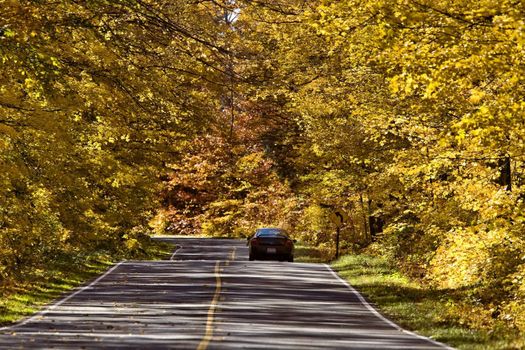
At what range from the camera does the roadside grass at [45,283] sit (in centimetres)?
2440

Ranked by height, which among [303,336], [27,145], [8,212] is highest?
[27,145]

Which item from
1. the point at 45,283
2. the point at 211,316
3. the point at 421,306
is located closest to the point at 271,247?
the point at 45,283

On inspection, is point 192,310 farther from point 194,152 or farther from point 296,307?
point 194,152

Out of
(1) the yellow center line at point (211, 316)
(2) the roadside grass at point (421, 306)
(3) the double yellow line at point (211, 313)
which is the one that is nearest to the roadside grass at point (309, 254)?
(2) the roadside grass at point (421, 306)

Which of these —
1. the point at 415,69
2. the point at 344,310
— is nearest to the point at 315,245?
the point at 344,310

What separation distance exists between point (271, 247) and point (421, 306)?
19.8m

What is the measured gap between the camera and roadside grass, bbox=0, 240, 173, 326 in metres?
24.4

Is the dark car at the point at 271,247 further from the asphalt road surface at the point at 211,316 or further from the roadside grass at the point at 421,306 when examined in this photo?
the asphalt road surface at the point at 211,316

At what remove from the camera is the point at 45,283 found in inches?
1218

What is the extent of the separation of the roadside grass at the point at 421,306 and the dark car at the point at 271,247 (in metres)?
4.53

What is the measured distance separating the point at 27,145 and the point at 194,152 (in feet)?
161

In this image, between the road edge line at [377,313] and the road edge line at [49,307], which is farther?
the road edge line at [49,307]

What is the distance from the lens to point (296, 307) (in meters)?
23.9

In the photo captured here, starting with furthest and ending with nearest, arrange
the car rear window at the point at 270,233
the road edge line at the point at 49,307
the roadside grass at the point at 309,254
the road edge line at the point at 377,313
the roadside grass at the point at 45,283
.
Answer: the roadside grass at the point at 309,254
the car rear window at the point at 270,233
the roadside grass at the point at 45,283
the road edge line at the point at 49,307
the road edge line at the point at 377,313
